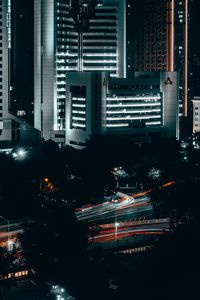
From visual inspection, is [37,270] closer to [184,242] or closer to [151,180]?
[184,242]

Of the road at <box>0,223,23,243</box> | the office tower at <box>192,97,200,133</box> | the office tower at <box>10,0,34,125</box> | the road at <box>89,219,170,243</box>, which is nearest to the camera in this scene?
the road at <box>0,223,23,243</box>

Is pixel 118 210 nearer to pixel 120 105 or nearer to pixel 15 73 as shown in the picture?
pixel 120 105

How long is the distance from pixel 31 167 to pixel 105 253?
12.3 m

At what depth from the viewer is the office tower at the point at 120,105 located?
1545 inches

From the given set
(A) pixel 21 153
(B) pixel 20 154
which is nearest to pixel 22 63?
(A) pixel 21 153

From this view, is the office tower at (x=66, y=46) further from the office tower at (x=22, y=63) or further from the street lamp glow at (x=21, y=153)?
the street lamp glow at (x=21, y=153)

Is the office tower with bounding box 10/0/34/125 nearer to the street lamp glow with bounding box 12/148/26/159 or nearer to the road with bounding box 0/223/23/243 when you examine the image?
the street lamp glow with bounding box 12/148/26/159

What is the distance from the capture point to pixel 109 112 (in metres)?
39.8

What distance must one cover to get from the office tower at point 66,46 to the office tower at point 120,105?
5.91 ft

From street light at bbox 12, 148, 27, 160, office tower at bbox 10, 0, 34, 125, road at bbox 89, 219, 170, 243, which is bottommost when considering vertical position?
road at bbox 89, 219, 170, 243

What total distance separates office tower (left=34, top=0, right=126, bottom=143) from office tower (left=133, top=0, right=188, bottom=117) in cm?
967

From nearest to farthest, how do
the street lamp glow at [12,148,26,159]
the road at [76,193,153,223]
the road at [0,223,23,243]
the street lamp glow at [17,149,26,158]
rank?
the road at [0,223,23,243], the road at [76,193,153,223], the street lamp glow at [12,148,26,159], the street lamp glow at [17,149,26,158]

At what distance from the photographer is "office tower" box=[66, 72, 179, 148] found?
39.2m

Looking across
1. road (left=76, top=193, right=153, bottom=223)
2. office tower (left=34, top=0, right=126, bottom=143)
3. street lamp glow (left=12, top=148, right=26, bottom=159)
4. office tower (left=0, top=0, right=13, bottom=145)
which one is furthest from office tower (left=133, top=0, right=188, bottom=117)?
road (left=76, top=193, right=153, bottom=223)
